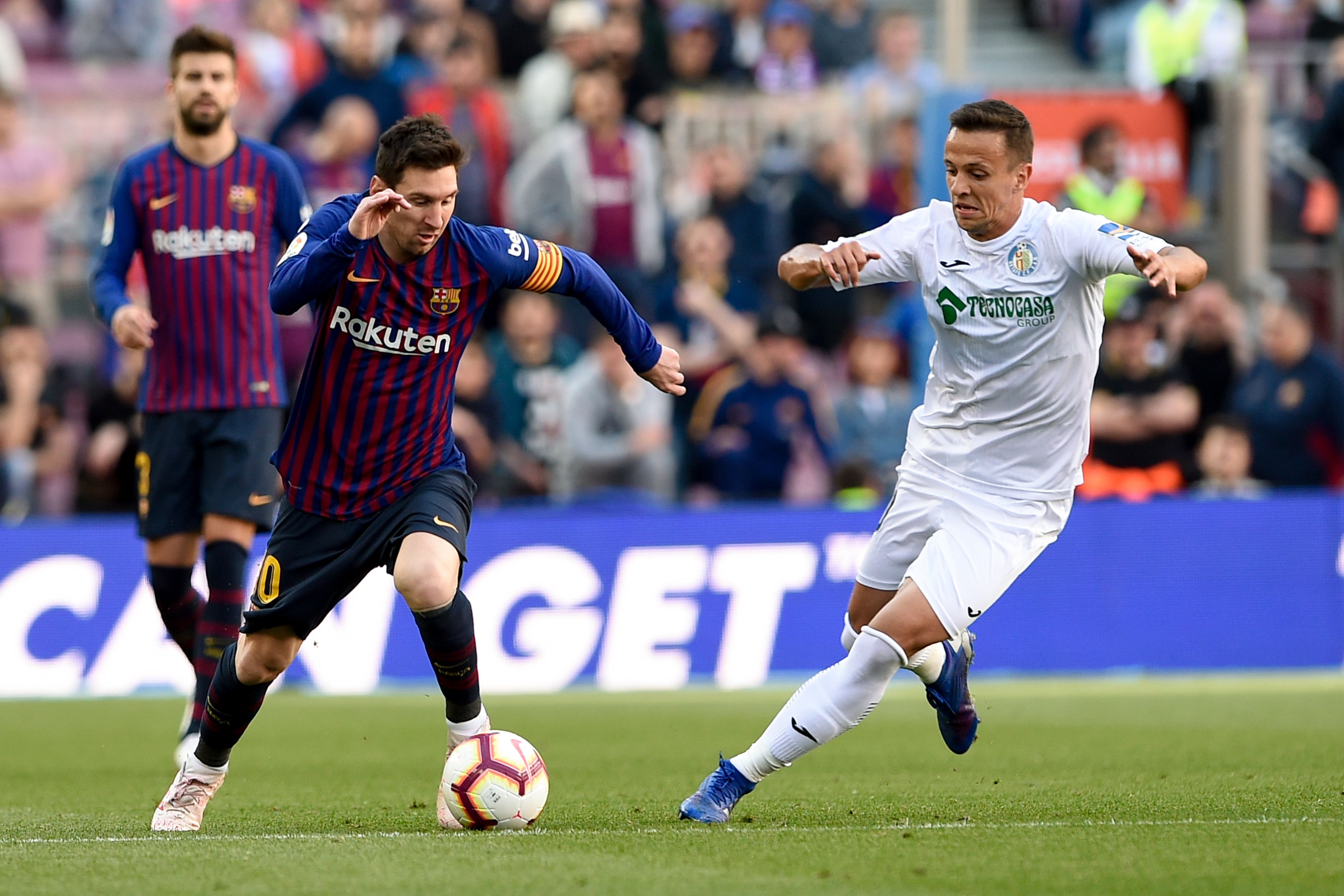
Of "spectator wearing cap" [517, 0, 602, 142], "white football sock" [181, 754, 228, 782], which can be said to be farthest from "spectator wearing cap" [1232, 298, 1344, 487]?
"white football sock" [181, 754, 228, 782]

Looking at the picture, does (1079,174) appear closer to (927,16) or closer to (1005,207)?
(927,16)

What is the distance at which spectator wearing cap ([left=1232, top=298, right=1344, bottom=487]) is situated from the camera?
1370cm

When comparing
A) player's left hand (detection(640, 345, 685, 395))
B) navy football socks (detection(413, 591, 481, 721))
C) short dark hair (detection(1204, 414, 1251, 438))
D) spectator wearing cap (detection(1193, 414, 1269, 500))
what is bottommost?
spectator wearing cap (detection(1193, 414, 1269, 500))

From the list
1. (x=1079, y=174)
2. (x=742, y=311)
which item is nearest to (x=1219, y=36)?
(x=1079, y=174)

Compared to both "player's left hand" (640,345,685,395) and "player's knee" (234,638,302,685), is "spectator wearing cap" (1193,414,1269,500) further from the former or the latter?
"player's knee" (234,638,302,685)

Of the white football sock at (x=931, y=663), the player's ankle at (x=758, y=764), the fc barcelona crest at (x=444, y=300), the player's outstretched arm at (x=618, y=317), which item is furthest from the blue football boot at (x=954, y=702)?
the fc barcelona crest at (x=444, y=300)

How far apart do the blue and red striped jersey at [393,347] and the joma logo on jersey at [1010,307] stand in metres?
1.05

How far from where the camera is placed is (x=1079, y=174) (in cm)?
1443

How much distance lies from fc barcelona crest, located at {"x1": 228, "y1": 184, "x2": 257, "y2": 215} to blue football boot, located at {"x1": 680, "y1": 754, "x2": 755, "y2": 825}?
343 centimetres

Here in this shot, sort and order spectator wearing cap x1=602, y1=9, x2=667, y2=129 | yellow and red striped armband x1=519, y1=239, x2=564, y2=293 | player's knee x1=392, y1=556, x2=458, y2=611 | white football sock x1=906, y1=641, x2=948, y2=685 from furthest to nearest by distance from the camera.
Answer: spectator wearing cap x1=602, y1=9, x2=667, y2=129 < white football sock x1=906, y1=641, x2=948, y2=685 < yellow and red striped armband x1=519, y1=239, x2=564, y2=293 < player's knee x1=392, y1=556, x2=458, y2=611

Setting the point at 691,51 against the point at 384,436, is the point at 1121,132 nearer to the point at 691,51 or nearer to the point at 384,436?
the point at 691,51

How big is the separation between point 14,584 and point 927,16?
11.8 meters

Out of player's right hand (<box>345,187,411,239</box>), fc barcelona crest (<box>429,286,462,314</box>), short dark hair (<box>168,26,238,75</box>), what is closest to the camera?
player's right hand (<box>345,187,411,239</box>)

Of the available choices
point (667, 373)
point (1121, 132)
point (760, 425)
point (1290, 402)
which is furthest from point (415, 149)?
point (1121, 132)
